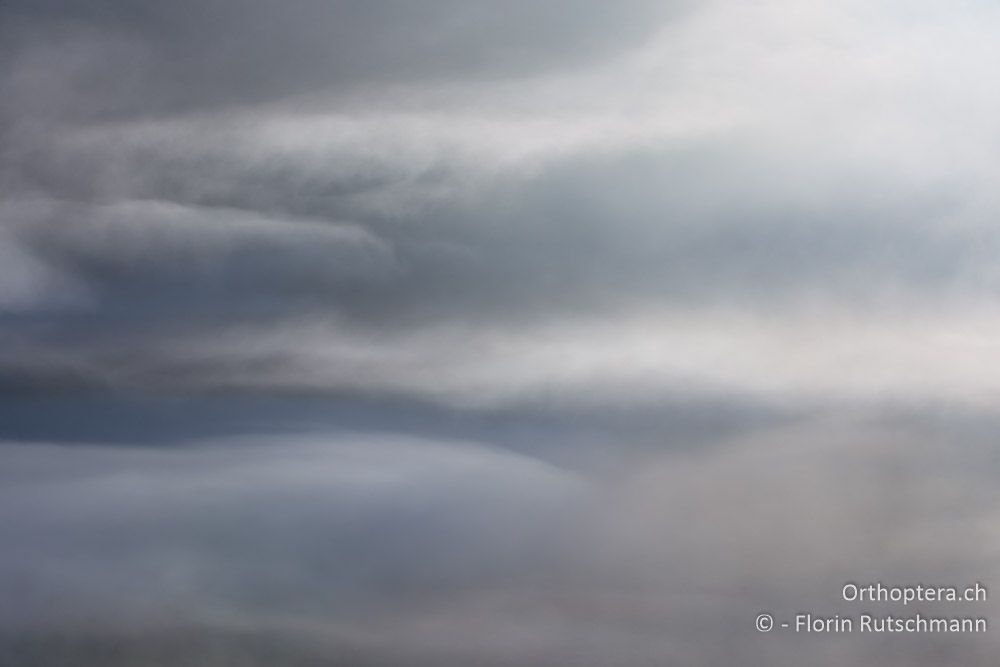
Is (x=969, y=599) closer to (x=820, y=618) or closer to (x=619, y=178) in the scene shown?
(x=820, y=618)

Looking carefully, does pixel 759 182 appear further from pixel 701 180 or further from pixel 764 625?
pixel 764 625

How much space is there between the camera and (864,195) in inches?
292

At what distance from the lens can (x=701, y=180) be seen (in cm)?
745

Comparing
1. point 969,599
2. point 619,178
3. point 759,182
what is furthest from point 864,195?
point 969,599

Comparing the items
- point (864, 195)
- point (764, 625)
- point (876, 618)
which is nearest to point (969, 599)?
point (876, 618)

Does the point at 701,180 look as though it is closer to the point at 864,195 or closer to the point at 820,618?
the point at 864,195

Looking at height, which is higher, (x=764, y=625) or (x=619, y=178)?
(x=619, y=178)

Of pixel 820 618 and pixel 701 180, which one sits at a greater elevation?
pixel 701 180

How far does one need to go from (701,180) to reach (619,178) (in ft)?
1.41

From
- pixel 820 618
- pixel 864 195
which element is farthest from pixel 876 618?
pixel 864 195

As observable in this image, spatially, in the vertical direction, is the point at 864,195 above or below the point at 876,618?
above

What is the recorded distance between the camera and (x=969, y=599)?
282 inches

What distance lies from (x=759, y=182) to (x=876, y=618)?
232cm

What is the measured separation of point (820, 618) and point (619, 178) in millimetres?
Answer: 2490
